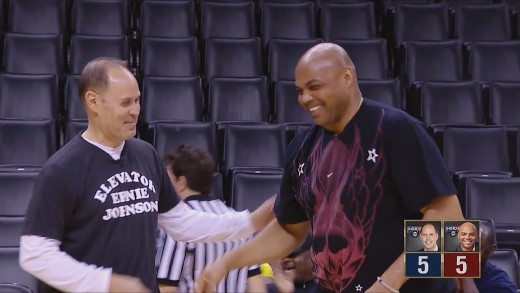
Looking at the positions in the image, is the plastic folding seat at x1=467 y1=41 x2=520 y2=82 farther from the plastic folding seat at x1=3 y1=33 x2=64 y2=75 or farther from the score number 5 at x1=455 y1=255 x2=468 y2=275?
the score number 5 at x1=455 y1=255 x2=468 y2=275

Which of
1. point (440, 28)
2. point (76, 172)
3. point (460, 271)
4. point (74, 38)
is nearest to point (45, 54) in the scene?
point (74, 38)

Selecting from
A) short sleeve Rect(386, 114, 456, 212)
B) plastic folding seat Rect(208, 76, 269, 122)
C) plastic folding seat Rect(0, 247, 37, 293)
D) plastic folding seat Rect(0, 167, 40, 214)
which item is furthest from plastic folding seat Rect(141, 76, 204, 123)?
short sleeve Rect(386, 114, 456, 212)

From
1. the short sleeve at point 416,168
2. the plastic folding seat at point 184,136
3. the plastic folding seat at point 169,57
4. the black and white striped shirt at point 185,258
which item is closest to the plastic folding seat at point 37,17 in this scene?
the plastic folding seat at point 169,57

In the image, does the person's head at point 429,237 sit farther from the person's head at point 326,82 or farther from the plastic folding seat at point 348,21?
the plastic folding seat at point 348,21

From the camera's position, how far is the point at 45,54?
732cm

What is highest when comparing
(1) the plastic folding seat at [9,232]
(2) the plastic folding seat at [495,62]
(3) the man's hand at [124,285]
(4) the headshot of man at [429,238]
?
(2) the plastic folding seat at [495,62]

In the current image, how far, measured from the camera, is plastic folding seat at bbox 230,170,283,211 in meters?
5.82

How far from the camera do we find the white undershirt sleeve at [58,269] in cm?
282

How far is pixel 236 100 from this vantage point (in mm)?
7008

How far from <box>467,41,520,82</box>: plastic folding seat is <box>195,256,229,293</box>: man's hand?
491 centimetres

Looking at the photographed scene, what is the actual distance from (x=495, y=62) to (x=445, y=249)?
214 inches

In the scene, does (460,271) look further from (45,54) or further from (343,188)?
(45,54)

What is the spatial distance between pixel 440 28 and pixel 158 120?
9.67 feet

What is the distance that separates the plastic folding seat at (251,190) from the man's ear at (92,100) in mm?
2851
